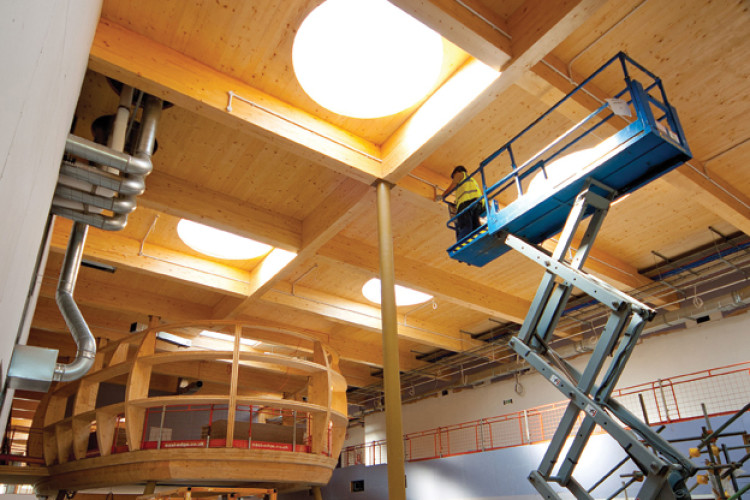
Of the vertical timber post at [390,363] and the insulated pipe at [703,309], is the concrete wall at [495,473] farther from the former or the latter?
the vertical timber post at [390,363]

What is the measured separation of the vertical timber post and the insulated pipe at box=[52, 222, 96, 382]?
425 centimetres

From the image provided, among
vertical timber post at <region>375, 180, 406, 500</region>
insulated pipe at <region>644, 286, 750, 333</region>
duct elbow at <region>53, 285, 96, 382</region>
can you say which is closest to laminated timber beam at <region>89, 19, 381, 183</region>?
vertical timber post at <region>375, 180, 406, 500</region>

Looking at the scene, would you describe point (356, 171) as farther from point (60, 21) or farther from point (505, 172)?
point (60, 21)

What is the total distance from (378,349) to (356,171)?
12296mm

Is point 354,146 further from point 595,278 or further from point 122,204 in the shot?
point 595,278

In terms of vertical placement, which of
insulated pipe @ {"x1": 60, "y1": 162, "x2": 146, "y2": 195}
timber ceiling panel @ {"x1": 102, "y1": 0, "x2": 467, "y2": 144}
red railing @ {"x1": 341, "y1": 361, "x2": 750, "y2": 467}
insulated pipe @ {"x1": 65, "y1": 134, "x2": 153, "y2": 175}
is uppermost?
timber ceiling panel @ {"x1": 102, "y1": 0, "x2": 467, "y2": 144}

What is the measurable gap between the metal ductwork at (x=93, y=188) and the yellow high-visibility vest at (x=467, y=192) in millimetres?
5231

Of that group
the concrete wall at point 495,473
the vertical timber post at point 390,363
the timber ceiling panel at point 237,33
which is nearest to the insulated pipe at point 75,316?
the timber ceiling panel at point 237,33

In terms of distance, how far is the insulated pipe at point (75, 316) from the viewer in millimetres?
7266

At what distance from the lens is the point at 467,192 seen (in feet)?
31.3

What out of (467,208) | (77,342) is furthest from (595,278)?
(77,342)

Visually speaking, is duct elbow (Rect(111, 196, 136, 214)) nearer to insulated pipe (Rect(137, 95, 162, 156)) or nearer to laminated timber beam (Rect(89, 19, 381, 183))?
insulated pipe (Rect(137, 95, 162, 156))

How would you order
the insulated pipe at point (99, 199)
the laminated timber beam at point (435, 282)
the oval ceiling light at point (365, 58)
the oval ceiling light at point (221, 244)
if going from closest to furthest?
1. the insulated pipe at point (99, 199)
2. the oval ceiling light at point (365, 58)
3. the laminated timber beam at point (435, 282)
4. the oval ceiling light at point (221, 244)

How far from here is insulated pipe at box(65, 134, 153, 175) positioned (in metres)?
7.29
